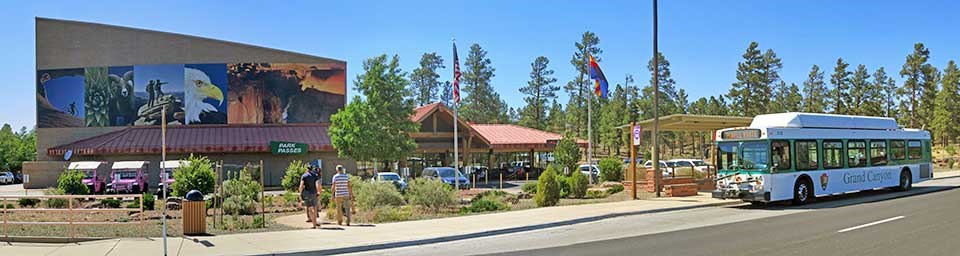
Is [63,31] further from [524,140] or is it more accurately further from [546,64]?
[546,64]

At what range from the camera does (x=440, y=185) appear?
68.9ft

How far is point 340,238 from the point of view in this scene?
14.0 metres

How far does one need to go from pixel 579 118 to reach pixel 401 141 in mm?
47658

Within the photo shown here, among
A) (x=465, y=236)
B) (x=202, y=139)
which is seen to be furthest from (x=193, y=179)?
(x=202, y=139)

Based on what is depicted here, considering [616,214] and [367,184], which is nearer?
[616,214]

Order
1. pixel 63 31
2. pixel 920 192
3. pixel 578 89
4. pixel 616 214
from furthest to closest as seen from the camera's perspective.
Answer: pixel 578 89, pixel 63 31, pixel 920 192, pixel 616 214

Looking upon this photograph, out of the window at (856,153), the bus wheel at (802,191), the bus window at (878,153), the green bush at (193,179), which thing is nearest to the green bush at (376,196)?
the green bush at (193,179)

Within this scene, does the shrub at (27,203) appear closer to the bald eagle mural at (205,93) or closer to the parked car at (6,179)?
the bald eagle mural at (205,93)

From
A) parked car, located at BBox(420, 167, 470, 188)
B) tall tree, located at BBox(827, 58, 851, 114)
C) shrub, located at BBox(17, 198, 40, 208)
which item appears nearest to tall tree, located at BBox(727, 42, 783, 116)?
tall tree, located at BBox(827, 58, 851, 114)

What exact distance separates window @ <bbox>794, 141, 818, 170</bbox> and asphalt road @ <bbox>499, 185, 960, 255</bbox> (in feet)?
10.8

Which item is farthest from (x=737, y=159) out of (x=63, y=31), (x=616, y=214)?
(x=63, y=31)

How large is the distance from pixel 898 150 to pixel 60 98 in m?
52.9

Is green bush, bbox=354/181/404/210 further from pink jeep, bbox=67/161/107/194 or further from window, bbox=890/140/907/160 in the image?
pink jeep, bbox=67/161/107/194

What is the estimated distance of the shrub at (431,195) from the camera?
810 inches
